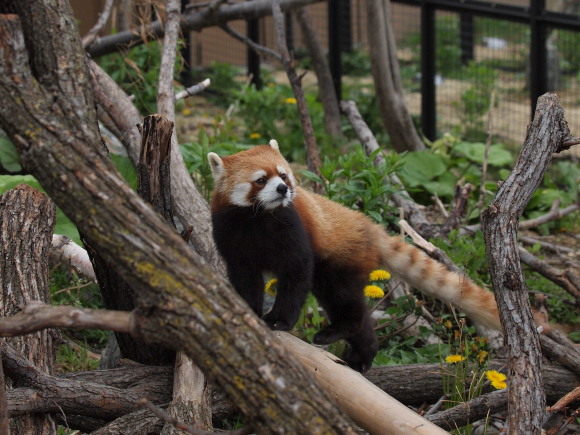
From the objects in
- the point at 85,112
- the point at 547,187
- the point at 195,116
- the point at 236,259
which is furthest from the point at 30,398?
the point at 195,116

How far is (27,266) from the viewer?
3.51 metres

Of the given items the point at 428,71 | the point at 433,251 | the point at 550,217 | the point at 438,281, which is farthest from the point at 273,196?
the point at 428,71

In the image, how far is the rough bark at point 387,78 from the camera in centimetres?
696

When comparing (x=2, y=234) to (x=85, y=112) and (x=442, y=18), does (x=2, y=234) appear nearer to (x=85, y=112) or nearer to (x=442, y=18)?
(x=85, y=112)

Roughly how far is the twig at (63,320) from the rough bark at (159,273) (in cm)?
7

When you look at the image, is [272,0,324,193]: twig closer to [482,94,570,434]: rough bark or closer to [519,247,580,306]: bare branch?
[519,247,580,306]: bare branch

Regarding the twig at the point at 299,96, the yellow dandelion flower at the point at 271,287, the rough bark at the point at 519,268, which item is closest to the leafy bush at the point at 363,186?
the twig at the point at 299,96

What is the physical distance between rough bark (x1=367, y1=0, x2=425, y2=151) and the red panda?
121 inches

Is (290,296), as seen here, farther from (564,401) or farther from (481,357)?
(564,401)

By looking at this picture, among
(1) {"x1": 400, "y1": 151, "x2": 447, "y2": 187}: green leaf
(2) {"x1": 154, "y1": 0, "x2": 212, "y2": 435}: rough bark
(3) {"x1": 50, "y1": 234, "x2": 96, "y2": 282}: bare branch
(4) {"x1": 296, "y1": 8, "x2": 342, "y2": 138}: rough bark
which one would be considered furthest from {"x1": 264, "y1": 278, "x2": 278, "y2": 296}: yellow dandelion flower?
(4) {"x1": 296, "y1": 8, "x2": 342, "y2": 138}: rough bark

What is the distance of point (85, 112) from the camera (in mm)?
2318

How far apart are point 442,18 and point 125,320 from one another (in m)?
7.70

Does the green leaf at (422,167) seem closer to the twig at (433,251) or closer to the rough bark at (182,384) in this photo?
the twig at (433,251)

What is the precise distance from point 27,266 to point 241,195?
1041 mm
